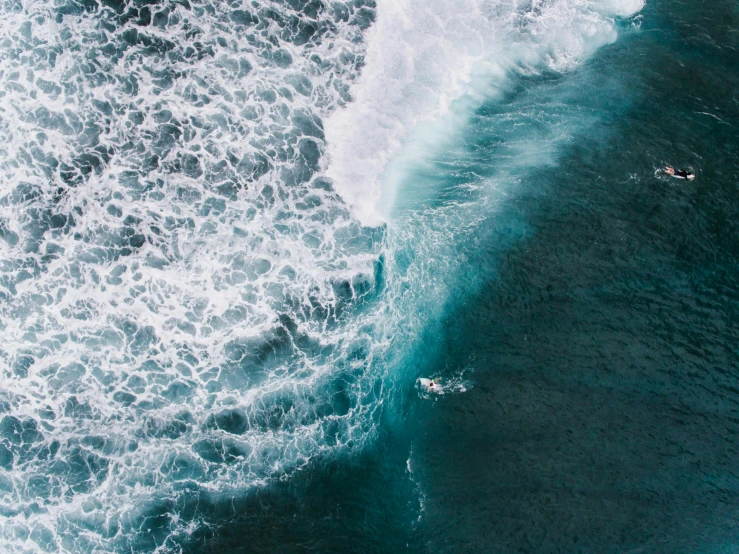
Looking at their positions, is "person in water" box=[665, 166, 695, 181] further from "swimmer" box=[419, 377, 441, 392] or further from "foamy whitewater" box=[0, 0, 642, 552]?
"swimmer" box=[419, 377, 441, 392]

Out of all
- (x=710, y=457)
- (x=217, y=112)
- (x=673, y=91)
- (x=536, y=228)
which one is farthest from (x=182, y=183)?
(x=710, y=457)

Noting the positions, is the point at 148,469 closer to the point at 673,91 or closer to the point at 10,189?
the point at 10,189

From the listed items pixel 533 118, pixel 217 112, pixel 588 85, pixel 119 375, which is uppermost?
pixel 588 85

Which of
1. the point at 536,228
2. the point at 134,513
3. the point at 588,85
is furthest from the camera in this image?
the point at 588,85

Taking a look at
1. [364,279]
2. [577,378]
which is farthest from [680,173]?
[364,279]

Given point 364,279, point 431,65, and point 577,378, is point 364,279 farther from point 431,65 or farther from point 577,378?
point 431,65

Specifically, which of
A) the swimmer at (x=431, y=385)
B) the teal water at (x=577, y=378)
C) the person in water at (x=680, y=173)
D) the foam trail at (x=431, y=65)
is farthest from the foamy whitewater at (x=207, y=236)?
the person in water at (x=680, y=173)

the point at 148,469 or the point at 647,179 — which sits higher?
the point at 647,179
